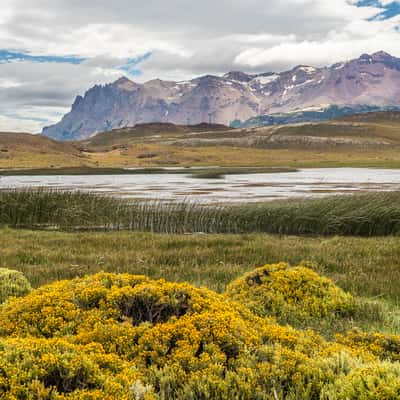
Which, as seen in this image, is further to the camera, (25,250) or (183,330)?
(25,250)

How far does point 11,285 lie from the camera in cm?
944

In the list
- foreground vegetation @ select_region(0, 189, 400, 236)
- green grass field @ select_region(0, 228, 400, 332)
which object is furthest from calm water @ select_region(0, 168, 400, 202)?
green grass field @ select_region(0, 228, 400, 332)

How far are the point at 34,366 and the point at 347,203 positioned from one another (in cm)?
2150

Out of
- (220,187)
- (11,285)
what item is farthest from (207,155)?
(11,285)

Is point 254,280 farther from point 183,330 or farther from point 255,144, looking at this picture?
point 255,144

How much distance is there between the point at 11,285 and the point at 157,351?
5.44 m

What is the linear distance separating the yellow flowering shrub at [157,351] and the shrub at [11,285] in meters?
3.34

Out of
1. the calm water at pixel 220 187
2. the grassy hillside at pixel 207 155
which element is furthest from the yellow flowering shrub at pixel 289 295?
the grassy hillside at pixel 207 155

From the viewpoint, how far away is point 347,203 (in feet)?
77.8

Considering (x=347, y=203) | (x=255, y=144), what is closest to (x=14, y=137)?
(x=255, y=144)

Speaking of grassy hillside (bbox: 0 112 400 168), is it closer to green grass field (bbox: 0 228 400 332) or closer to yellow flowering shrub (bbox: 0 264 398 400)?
green grass field (bbox: 0 228 400 332)

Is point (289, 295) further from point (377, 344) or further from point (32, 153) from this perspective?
point (32, 153)

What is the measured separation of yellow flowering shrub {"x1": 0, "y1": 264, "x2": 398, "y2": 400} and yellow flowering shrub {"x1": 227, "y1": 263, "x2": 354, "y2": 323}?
2.24 metres

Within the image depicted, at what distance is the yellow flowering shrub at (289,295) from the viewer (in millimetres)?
8531
